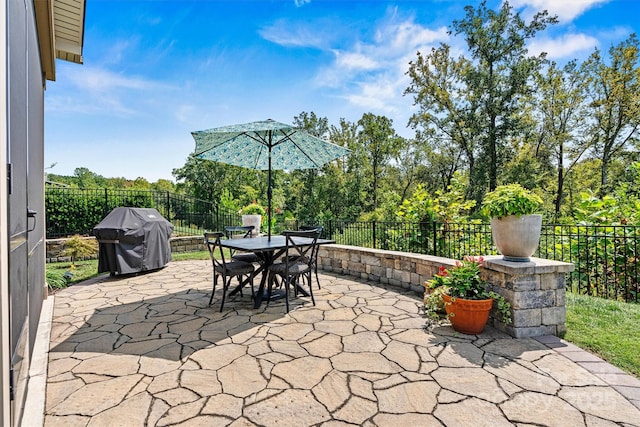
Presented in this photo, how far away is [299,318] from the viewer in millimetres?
3689

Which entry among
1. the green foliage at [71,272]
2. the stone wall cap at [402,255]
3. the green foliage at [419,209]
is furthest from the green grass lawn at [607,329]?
the green foliage at [71,272]

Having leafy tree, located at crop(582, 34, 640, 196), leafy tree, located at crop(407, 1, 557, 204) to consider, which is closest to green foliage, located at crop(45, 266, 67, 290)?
leafy tree, located at crop(407, 1, 557, 204)

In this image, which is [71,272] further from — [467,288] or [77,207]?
[467,288]

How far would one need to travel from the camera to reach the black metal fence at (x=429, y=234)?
179 inches

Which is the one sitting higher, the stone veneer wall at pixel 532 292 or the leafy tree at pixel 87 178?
the leafy tree at pixel 87 178

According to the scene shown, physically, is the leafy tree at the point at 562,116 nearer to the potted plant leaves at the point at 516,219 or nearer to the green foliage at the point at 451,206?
the green foliage at the point at 451,206

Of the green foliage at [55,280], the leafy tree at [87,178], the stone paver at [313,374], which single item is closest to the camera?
the stone paver at [313,374]

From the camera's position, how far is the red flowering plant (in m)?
3.18

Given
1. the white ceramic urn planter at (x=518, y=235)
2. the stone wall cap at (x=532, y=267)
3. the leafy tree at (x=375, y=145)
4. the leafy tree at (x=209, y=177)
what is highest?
the leafy tree at (x=375, y=145)

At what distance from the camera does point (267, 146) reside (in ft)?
16.3

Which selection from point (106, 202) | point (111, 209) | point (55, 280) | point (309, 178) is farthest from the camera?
→ point (309, 178)

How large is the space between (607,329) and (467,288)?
4.34ft

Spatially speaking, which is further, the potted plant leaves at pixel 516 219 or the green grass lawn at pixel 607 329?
the potted plant leaves at pixel 516 219

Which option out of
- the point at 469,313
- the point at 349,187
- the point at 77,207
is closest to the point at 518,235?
Answer: the point at 469,313
